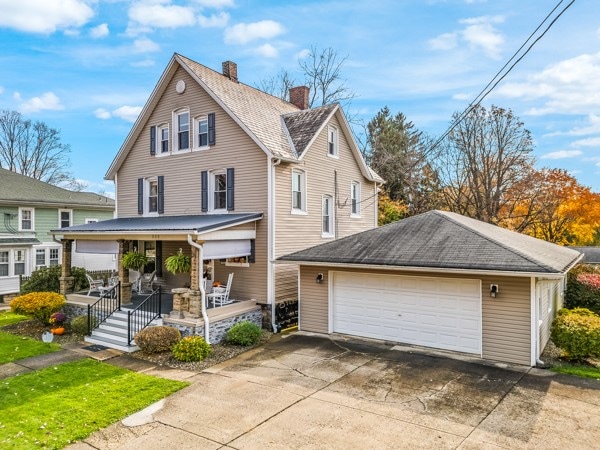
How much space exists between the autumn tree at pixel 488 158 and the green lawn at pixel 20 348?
89.3 ft

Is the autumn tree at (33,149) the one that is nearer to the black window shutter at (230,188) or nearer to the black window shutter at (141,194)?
the black window shutter at (141,194)

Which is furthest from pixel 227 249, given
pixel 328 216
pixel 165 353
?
pixel 328 216

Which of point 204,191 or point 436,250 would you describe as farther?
point 204,191

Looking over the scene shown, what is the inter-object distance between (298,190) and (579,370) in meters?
10.4

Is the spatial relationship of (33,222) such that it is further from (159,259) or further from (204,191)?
(204,191)

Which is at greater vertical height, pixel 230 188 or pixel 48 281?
pixel 230 188

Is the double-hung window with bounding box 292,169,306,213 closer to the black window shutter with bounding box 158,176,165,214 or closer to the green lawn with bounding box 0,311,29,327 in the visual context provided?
the black window shutter with bounding box 158,176,165,214

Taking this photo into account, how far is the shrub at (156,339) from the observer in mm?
10831

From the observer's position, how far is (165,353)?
11.1m

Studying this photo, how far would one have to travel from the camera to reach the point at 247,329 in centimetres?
1203

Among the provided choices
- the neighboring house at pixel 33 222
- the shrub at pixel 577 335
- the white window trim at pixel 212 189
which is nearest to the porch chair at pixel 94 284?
the neighboring house at pixel 33 222

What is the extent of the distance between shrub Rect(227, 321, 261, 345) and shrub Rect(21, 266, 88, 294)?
8844 millimetres

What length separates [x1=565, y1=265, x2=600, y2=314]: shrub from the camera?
46.3 feet

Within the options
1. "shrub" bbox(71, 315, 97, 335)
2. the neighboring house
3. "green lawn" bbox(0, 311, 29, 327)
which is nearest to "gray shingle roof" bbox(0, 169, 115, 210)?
the neighboring house
